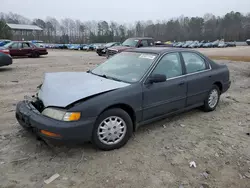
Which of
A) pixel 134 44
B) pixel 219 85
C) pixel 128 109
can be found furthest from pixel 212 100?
pixel 134 44

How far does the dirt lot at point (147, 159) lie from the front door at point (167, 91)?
1.40ft

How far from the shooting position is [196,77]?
4.65m

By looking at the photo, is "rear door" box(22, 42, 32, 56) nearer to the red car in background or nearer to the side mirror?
the red car in background

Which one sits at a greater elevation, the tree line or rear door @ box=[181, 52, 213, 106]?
the tree line

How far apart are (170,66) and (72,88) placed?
1891mm

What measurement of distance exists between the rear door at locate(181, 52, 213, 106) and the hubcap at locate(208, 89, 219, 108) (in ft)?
0.76

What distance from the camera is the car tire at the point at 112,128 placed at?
3264mm

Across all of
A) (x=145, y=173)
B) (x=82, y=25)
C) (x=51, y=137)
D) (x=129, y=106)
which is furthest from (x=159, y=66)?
(x=82, y=25)

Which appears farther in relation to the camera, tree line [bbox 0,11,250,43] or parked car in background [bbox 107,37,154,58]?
tree line [bbox 0,11,250,43]

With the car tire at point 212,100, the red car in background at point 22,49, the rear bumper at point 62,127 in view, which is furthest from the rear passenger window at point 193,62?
the red car in background at point 22,49

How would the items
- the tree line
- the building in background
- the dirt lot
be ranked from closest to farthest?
the dirt lot → the building in background → the tree line

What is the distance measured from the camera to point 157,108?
395cm

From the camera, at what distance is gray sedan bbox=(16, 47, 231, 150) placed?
10.1 feet

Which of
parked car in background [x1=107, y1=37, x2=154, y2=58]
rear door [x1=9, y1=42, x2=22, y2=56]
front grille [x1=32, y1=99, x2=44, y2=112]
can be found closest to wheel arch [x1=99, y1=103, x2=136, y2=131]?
front grille [x1=32, y1=99, x2=44, y2=112]
